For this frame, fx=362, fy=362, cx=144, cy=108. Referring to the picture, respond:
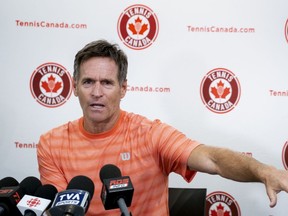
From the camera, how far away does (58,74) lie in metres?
2.07

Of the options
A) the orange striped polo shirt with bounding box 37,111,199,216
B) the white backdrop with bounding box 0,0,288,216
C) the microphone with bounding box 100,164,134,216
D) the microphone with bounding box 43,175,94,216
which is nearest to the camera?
the microphone with bounding box 43,175,94,216

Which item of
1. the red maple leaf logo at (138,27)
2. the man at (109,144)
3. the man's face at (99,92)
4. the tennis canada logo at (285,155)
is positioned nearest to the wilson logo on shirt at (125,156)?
the man at (109,144)

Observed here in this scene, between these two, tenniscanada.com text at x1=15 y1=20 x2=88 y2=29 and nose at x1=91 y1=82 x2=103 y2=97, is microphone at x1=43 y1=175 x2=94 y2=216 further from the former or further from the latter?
tenniscanada.com text at x1=15 y1=20 x2=88 y2=29

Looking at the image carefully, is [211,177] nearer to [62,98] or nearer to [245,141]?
[245,141]

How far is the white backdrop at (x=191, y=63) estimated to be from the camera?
200cm

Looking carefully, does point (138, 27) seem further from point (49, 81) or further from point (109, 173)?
point (109, 173)

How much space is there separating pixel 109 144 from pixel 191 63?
796 millimetres

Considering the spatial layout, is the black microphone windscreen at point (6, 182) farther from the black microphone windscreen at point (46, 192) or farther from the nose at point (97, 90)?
the nose at point (97, 90)

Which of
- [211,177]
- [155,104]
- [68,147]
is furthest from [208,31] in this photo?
[68,147]

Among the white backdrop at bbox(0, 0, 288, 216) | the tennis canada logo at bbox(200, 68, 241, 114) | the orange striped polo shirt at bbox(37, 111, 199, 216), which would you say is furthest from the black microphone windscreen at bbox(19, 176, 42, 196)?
the tennis canada logo at bbox(200, 68, 241, 114)

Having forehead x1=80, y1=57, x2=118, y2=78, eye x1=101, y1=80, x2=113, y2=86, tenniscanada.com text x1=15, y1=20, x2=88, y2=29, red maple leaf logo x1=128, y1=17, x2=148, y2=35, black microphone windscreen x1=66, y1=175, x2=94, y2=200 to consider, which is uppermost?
tenniscanada.com text x1=15, y1=20, x2=88, y2=29

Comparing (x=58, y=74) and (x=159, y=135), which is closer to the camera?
(x=159, y=135)

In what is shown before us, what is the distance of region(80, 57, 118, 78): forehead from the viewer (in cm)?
143

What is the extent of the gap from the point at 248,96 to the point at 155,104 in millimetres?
514
